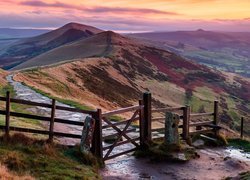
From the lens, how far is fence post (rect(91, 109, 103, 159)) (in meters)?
15.5

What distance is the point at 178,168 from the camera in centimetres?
1653

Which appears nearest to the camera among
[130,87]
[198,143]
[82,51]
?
[198,143]

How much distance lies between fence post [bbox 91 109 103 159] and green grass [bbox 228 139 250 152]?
8.93 meters

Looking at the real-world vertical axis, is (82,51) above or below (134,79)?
above

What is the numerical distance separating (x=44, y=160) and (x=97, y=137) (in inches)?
105

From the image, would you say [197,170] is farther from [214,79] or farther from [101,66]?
[214,79]

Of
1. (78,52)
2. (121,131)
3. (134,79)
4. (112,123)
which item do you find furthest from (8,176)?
(78,52)

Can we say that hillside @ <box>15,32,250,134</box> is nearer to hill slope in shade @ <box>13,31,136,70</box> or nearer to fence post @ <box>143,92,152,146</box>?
hill slope in shade @ <box>13,31,136,70</box>

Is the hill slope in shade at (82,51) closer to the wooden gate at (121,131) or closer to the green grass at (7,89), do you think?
the green grass at (7,89)

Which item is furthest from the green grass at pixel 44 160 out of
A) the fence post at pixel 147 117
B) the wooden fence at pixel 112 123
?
the fence post at pixel 147 117

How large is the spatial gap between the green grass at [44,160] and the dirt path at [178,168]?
96 centimetres

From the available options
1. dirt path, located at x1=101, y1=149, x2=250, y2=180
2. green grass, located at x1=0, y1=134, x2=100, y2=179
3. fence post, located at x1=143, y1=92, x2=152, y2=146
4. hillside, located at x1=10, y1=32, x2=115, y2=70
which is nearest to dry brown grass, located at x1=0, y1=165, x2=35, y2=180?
green grass, located at x1=0, y1=134, x2=100, y2=179

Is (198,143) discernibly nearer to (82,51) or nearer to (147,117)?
(147,117)

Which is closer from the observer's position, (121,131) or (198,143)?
(121,131)
